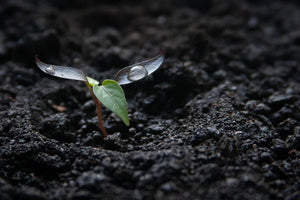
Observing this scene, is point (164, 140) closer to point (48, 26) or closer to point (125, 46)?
point (125, 46)

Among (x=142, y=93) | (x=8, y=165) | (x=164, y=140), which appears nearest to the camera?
(x=8, y=165)

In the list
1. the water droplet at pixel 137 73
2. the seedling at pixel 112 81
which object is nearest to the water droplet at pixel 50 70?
the seedling at pixel 112 81

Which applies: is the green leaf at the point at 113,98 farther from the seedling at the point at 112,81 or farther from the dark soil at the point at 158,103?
the dark soil at the point at 158,103

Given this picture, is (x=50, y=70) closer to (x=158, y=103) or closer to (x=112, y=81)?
(x=112, y=81)

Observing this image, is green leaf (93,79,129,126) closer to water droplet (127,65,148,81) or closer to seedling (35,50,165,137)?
seedling (35,50,165,137)

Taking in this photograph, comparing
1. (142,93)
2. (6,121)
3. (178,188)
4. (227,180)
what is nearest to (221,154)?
(227,180)

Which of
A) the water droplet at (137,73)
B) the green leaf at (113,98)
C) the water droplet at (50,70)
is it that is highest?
the water droplet at (50,70)
